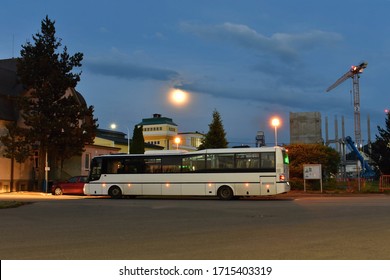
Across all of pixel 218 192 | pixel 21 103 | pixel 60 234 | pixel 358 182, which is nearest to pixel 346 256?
pixel 60 234

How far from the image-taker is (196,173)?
1152 inches

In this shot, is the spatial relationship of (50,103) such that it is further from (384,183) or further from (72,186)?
(384,183)

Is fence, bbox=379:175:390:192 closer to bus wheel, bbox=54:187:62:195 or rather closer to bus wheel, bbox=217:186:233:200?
bus wheel, bbox=217:186:233:200

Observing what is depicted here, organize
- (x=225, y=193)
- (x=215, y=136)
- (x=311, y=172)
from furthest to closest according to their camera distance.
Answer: (x=215, y=136) → (x=311, y=172) → (x=225, y=193)

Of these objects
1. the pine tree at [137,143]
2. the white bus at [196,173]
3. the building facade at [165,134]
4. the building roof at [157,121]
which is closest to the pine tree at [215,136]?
the pine tree at [137,143]

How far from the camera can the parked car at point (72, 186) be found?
35531 millimetres

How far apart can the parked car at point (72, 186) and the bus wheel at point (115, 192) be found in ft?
16.3

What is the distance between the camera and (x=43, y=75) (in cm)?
4150

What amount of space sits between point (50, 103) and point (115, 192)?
1418 centimetres

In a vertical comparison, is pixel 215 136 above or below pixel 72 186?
above

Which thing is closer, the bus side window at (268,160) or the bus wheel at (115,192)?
the bus side window at (268,160)

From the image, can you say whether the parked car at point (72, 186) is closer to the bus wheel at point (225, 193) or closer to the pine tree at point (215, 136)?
the bus wheel at point (225, 193)

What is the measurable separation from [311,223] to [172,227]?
420cm

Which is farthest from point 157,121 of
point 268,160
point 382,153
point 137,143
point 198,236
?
point 198,236
